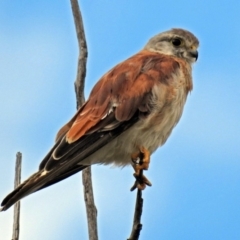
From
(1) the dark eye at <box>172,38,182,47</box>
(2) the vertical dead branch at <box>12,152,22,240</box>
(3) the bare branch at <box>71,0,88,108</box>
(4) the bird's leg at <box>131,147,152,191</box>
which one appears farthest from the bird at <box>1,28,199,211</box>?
(1) the dark eye at <box>172,38,182,47</box>

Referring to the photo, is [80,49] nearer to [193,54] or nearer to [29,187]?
[29,187]

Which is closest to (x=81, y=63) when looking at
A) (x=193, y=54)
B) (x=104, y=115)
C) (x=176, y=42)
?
(x=104, y=115)

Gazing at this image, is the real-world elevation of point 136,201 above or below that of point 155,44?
below

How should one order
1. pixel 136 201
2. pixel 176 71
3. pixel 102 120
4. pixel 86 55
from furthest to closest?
1. pixel 176 71
2. pixel 102 120
3. pixel 86 55
4. pixel 136 201

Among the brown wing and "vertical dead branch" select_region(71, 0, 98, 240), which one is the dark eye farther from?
"vertical dead branch" select_region(71, 0, 98, 240)

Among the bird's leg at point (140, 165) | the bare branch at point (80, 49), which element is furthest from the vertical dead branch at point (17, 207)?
the bird's leg at point (140, 165)

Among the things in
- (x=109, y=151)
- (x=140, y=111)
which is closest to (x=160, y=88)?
(x=140, y=111)

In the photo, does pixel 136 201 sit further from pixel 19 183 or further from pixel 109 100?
pixel 109 100
